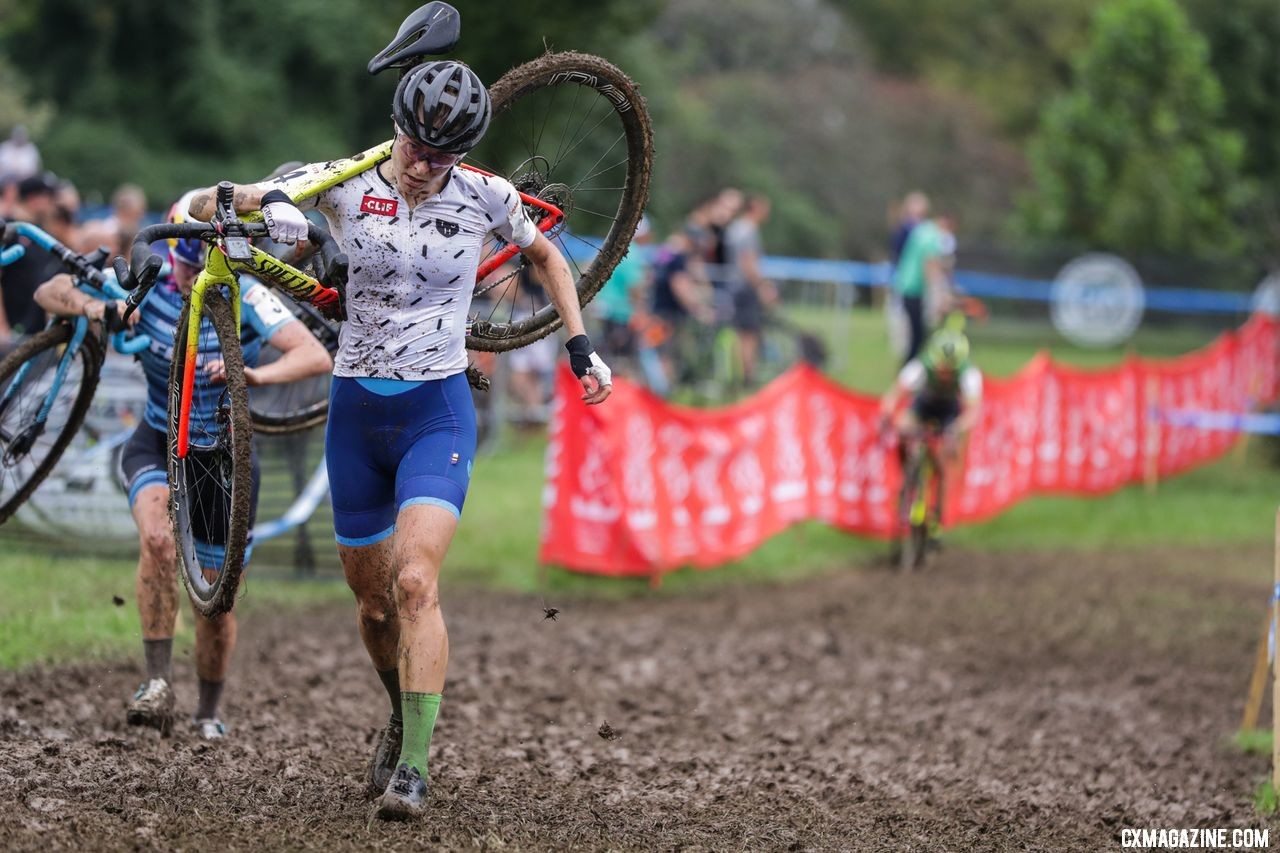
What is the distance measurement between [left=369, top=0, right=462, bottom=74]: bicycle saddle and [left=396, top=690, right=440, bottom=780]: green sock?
2.38 m

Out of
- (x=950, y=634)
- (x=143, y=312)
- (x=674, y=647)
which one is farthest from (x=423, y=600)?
(x=950, y=634)

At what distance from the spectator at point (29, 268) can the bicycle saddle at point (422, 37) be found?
6.01 metres

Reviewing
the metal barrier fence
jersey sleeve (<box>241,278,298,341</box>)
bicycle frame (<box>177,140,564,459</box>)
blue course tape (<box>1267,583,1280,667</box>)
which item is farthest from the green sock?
the metal barrier fence

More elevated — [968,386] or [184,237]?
[184,237]

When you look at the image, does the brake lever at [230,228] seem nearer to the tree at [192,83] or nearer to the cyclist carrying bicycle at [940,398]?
the cyclist carrying bicycle at [940,398]

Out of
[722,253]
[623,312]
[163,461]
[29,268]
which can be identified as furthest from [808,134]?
[163,461]

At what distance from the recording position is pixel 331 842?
18.0 feet

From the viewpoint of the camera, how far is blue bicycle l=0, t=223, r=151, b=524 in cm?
738

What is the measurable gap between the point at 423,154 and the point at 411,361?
779 mm

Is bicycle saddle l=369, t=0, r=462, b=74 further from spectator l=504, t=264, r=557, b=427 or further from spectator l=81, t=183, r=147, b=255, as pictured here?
spectator l=504, t=264, r=557, b=427

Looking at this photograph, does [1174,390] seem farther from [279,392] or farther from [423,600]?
[423,600]

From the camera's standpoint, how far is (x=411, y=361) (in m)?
6.01

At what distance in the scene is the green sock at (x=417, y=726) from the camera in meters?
5.80

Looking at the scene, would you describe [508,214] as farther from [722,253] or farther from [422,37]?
[722,253]
